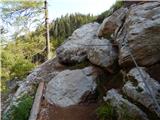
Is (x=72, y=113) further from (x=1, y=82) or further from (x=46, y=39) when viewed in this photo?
(x=1, y=82)

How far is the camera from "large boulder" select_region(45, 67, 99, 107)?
9.34 m

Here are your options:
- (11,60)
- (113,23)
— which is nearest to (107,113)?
(113,23)

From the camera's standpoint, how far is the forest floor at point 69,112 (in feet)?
27.1

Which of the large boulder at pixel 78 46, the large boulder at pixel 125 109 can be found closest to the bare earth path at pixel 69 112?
the large boulder at pixel 125 109

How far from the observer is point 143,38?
840 centimetres

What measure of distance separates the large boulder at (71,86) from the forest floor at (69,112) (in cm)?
25

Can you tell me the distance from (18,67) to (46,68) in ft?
21.5

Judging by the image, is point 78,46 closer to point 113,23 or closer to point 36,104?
point 113,23

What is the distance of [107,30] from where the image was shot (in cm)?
1084

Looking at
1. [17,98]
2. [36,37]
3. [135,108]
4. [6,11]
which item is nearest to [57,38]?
[36,37]

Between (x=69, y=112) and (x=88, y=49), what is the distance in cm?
319

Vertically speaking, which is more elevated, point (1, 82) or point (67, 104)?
point (67, 104)

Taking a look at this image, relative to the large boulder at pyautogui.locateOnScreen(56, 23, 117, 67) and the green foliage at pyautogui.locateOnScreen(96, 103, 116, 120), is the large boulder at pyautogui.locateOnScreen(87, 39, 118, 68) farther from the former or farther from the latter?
the green foliage at pyautogui.locateOnScreen(96, 103, 116, 120)

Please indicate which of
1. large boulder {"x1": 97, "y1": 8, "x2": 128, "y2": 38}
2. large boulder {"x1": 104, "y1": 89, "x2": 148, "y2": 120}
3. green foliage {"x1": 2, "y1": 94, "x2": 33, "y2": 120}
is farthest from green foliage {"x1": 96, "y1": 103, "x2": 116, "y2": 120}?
large boulder {"x1": 97, "y1": 8, "x2": 128, "y2": 38}
